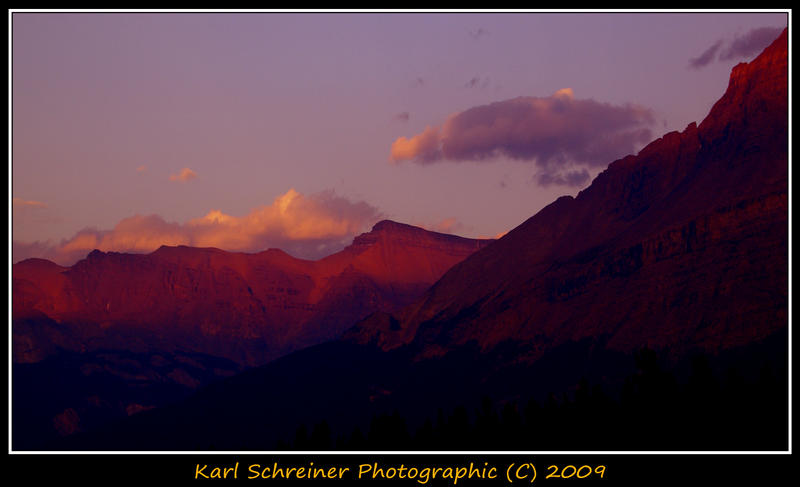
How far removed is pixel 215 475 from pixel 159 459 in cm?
526

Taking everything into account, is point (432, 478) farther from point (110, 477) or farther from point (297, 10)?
point (297, 10)

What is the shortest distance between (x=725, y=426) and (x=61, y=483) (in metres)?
85.7

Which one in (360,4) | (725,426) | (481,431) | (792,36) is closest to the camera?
(360,4)

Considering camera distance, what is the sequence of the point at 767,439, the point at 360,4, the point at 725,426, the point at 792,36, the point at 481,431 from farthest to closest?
the point at 481,431 < the point at 725,426 < the point at 767,439 < the point at 792,36 < the point at 360,4

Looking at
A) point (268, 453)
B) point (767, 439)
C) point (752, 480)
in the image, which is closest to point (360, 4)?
point (268, 453)

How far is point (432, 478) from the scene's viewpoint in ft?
310

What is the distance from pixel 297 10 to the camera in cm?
9212

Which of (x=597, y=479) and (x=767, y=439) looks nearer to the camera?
(x=597, y=479)

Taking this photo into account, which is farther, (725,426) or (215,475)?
(725,426)

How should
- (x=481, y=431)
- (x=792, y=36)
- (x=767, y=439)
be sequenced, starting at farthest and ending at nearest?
(x=481, y=431) < (x=767, y=439) < (x=792, y=36)

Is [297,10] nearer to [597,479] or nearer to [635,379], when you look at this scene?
[597,479]

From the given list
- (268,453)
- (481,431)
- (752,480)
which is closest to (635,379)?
(481,431)

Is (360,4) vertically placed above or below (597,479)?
above

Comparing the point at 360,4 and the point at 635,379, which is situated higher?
the point at 360,4
